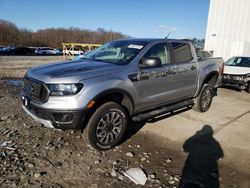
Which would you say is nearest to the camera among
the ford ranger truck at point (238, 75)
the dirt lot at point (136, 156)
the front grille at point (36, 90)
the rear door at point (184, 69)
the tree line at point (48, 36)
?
the dirt lot at point (136, 156)

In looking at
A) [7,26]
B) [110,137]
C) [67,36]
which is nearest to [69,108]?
[110,137]

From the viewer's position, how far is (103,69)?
4059 millimetres

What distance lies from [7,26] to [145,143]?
227ft

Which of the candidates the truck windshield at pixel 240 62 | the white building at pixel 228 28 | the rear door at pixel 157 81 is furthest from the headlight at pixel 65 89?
the white building at pixel 228 28

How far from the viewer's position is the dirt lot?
3393mm

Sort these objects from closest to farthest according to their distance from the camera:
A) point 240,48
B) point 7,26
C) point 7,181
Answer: point 7,181 < point 240,48 < point 7,26

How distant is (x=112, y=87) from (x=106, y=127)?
0.70 metres

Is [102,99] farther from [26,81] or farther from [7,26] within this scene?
[7,26]

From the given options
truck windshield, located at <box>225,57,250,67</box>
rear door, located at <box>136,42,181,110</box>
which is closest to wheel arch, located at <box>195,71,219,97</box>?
rear door, located at <box>136,42,181,110</box>

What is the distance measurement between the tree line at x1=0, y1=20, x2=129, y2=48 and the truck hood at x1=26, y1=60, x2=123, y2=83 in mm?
61443

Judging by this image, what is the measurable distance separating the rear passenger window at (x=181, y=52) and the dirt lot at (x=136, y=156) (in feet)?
4.92

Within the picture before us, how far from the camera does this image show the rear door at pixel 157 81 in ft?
14.9

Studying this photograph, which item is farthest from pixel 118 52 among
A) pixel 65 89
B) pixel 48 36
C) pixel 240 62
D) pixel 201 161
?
pixel 48 36

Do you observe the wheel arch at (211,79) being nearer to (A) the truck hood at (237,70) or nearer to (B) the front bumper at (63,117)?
(B) the front bumper at (63,117)
